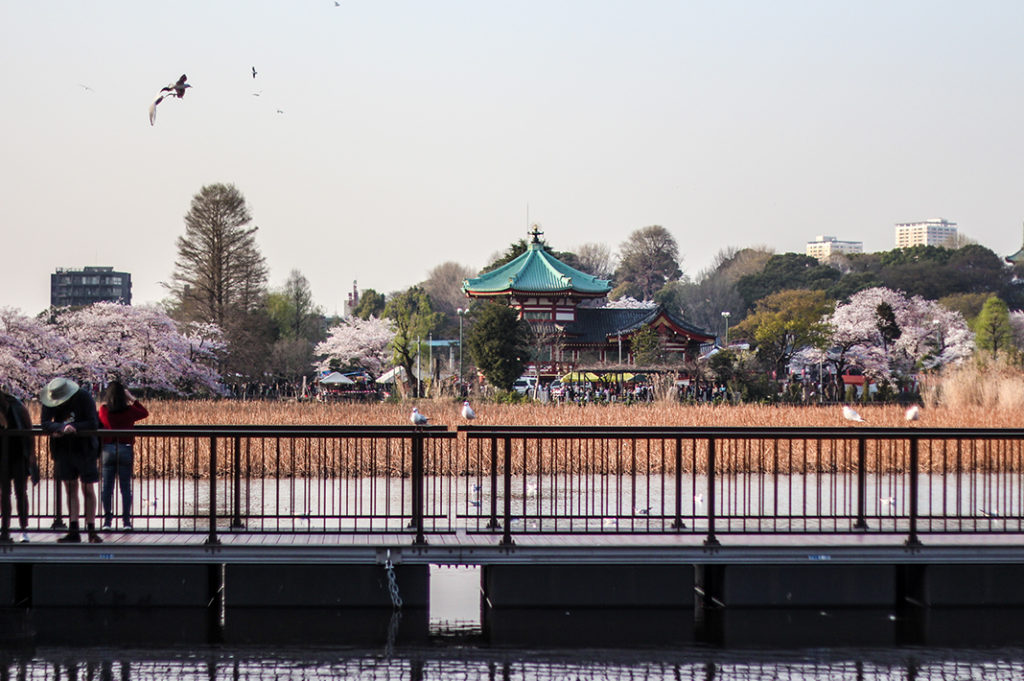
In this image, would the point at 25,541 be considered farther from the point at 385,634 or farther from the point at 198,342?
the point at 198,342

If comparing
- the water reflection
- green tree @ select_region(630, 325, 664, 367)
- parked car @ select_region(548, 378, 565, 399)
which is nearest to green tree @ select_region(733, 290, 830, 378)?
green tree @ select_region(630, 325, 664, 367)

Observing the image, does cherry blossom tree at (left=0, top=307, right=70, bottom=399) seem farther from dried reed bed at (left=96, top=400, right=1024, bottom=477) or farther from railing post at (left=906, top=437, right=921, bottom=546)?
railing post at (left=906, top=437, right=921, bottom=546)

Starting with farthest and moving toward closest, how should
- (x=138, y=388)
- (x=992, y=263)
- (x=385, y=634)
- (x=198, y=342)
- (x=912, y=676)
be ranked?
(x=992, y=263) → (x=198, y=342) → (x=138, y=388) → (x=385, y=634) → (x=912, y=676)

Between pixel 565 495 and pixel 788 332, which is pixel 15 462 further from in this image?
pixel 788 332

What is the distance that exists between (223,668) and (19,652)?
1910 mm

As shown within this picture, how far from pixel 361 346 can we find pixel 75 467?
74.7 metres

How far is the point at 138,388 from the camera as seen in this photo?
5378 cm

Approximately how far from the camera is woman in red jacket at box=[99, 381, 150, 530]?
42.8 feet

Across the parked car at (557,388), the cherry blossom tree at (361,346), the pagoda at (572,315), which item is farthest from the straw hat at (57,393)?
the cherry blossom tree at (361,346)

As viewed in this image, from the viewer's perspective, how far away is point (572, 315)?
77938mm

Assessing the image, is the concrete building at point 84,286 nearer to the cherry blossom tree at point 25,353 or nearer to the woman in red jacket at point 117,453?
the cherry blossom tree at point 25,353

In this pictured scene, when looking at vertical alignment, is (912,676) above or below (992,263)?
below

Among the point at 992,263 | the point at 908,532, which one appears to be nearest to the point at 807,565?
the point at 908,532

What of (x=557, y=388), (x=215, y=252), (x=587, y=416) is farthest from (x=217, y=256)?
(x=587, y=416)
